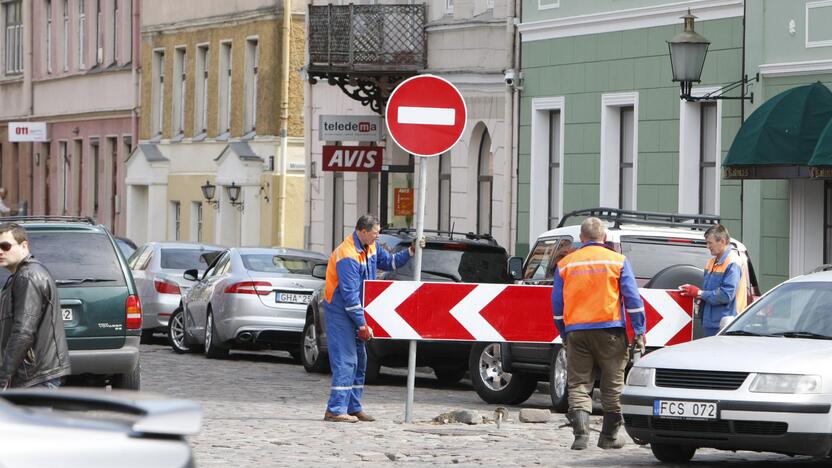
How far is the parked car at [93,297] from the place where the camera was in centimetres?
1673

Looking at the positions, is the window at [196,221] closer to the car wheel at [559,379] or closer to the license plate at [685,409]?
the car wheel at [559,379]

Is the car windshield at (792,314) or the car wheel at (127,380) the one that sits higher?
the car windshield at (792,314)

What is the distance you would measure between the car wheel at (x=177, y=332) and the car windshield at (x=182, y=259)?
1.58m

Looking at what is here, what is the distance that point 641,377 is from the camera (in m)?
13.6

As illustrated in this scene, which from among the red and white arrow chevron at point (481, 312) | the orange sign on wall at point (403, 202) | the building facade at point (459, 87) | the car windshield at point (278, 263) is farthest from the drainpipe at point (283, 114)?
the red and white arrow chevron at point (481, 312)

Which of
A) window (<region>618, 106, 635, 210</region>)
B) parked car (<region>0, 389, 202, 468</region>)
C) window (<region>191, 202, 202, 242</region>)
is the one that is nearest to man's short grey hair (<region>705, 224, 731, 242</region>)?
parked car (<region>0, 389, 202, 468</region>)

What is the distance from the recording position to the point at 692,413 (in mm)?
13086

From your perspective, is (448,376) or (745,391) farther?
(448,376)

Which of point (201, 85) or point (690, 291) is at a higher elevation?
point (201, 85)

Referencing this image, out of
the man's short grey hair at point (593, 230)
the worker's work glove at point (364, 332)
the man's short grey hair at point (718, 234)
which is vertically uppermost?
the man's short grey hair at point (593, 230)

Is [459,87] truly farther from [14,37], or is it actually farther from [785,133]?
[14,37]

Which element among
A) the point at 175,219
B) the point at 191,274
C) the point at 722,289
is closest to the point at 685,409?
the point at 722,289

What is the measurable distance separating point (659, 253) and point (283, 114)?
85.1ft

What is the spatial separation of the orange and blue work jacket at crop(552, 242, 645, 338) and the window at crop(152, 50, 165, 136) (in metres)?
35.9
